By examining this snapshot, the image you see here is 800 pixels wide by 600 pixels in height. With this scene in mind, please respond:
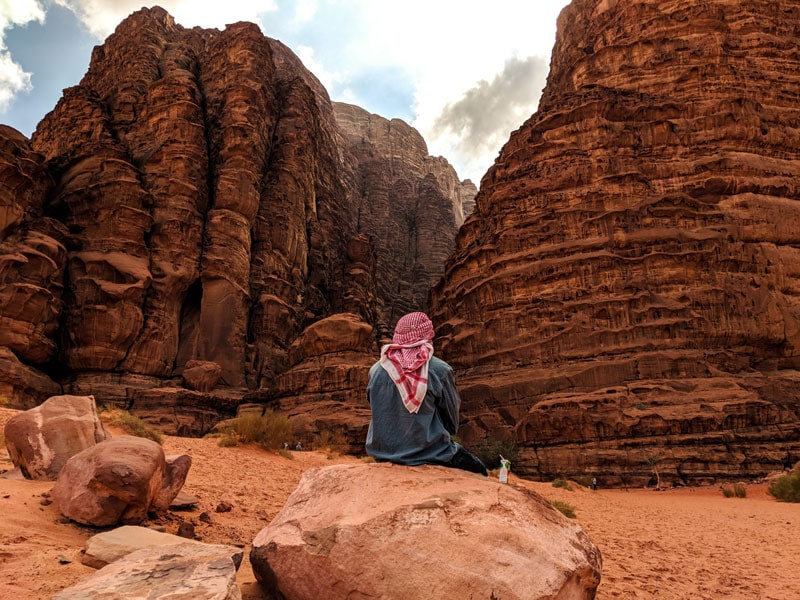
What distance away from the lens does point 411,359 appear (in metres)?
4.05

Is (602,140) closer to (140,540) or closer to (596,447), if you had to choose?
(596,447)

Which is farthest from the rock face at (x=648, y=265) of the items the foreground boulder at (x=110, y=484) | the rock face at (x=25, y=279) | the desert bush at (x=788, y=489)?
the rock face at (x=25, y=279)

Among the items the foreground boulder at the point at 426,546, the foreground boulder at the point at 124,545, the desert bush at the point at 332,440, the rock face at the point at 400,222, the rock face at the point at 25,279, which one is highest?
the rock face at the point at 400,222

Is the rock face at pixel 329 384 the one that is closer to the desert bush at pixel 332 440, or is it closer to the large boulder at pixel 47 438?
the desert bush at pixel 332 440

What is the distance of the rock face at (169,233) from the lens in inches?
1145

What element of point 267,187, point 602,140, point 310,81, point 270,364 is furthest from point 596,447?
point 310,81

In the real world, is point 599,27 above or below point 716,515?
above

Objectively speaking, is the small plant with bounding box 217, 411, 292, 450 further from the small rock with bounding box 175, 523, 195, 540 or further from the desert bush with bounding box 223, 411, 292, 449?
the small rock with bounding box 175, 523, 195, 540

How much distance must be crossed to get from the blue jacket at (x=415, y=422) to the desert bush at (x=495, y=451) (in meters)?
16.4

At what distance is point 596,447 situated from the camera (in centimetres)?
1867

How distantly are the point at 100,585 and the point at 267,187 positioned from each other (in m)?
43.9

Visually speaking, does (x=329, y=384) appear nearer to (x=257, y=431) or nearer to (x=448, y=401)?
(x=257, y=431)

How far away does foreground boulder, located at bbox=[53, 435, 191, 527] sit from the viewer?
4.33 metres

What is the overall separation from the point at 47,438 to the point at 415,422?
4.58 meters
